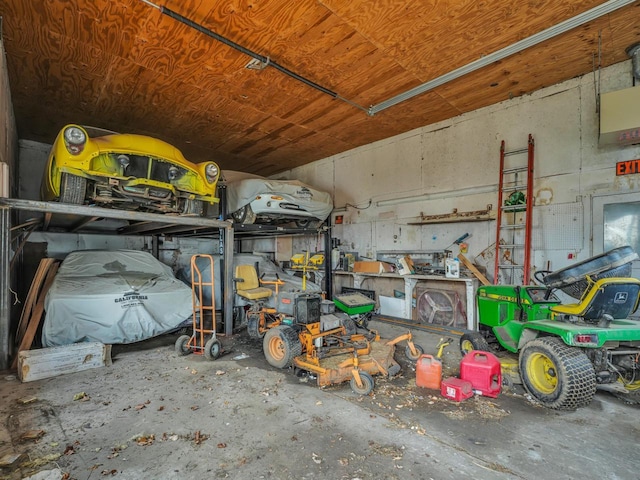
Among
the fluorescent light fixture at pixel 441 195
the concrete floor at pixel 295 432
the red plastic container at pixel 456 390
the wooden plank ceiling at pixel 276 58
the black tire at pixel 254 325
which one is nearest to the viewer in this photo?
the concrete floor at pixel 295 432

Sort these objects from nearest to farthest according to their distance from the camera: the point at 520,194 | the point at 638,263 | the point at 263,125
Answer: the point at 638,263, the point at 520,194, the point at 263,125

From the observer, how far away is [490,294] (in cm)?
364

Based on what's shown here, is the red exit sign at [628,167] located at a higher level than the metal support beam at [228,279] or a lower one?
higher

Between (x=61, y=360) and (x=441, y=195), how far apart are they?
5599 millimetres

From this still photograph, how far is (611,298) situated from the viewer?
2.45 meters

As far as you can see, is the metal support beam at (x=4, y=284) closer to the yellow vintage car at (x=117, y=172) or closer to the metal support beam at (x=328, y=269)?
the yellow vintage car at (x=117, y=172)

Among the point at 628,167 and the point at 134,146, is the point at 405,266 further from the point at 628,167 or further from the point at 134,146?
the point at 134,146

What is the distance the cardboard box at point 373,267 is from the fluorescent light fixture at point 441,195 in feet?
4.03

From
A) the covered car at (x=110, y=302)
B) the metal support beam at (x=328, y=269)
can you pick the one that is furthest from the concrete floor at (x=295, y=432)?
the metal support beam at (x=328, y=269)


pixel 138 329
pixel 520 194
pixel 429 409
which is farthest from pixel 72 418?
pixel 520 194

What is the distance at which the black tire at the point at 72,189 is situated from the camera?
3496 mm

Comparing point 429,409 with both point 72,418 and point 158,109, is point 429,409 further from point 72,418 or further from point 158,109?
point 158,109

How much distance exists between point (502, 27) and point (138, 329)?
17.7 feet

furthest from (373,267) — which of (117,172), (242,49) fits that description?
(117,172)
